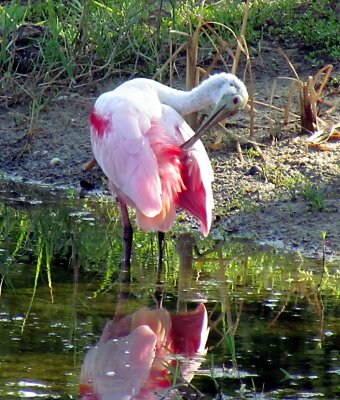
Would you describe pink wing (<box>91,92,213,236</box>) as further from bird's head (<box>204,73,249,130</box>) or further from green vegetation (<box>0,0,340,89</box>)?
green vegetation (<box>0,0,340,89</box>)

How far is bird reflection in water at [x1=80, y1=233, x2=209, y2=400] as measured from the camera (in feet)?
15.3

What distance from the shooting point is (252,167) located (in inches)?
334

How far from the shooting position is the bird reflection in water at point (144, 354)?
15.3ft

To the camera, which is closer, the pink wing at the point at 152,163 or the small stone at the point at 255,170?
the pink wing at the point at 152,163

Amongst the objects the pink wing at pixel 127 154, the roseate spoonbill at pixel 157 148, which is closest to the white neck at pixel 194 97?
the roseate spoonbill at pixel 157 148

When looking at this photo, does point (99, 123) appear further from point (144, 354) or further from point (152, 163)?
point (144, 354)

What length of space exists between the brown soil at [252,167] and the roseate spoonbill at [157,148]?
0.90 metres

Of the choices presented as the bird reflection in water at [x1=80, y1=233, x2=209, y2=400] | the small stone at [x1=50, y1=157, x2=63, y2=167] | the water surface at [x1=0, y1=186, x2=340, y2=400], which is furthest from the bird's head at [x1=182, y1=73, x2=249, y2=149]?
the small stone at [x1=50, y1=157, x2=63, y2=167]

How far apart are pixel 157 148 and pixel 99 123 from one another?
0.56 metres

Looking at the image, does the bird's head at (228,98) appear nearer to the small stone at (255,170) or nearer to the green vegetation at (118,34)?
the small stone at (255,170)

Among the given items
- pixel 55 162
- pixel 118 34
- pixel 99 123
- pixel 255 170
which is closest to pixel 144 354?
pixel 99 123

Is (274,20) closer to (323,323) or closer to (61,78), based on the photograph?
(61,78)

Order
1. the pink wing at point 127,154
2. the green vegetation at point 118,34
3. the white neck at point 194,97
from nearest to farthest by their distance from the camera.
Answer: the pink wing at point 127,154 < the white neck at point 194,97 < the green vegetation at point 118,34

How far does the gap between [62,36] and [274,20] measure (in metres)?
2.02
